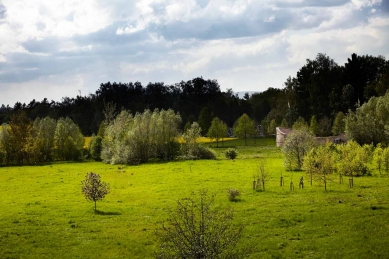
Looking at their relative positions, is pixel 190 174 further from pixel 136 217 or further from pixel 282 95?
pixel 282 95

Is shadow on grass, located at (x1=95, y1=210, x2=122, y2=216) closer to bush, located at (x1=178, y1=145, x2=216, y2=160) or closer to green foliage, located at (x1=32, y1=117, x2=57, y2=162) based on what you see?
bush, located at (x1=178, y1=145, x2=216, y2=160)

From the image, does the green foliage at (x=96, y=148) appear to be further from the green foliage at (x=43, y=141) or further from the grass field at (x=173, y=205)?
the grass field at (x=173, y=205)

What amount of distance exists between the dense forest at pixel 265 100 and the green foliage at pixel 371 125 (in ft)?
63.1

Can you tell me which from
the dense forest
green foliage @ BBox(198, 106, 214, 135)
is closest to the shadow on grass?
the dense forest

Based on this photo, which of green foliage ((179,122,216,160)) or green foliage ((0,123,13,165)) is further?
green foliage ((0,123,13,165))

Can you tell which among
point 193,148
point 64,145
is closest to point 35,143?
point 64,145

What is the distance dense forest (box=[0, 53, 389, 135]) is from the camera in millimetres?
125562

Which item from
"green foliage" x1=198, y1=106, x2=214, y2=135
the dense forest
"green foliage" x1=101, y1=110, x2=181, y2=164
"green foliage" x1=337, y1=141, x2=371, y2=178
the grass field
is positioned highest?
the dense forest

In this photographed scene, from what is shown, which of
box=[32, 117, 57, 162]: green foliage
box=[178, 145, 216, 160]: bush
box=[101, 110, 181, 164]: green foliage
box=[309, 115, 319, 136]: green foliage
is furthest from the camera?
box=[309, 115, 319, 136]: green foliage

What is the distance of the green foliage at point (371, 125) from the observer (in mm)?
80000

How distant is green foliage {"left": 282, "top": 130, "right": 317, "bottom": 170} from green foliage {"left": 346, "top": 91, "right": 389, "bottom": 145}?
19998 millimetres

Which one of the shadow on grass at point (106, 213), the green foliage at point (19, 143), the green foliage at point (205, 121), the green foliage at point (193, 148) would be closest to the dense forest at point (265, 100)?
the green foliage at point (205, 121)

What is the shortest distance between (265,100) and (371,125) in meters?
111

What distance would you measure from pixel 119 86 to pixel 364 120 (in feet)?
426
